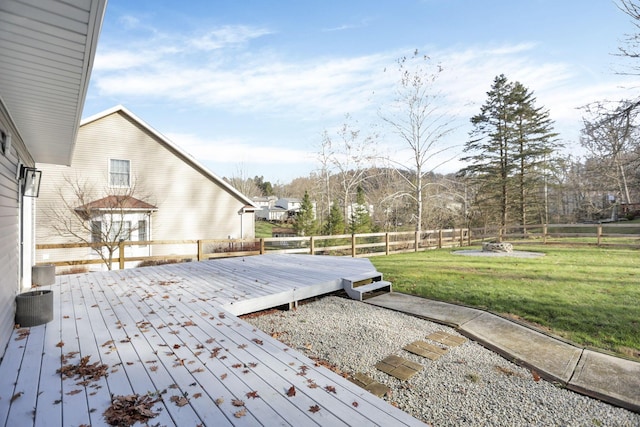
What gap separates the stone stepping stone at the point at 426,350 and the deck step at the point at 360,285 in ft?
6.86

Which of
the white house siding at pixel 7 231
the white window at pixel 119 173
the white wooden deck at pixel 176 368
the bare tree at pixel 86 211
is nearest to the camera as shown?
the white wooden deck at pixel 176 368

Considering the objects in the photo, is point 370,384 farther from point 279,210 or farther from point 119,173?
point 279,210

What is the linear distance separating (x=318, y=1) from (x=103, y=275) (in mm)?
10408

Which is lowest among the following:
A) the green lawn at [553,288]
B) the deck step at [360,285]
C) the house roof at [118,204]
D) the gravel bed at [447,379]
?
the gravel bed at [447,379]

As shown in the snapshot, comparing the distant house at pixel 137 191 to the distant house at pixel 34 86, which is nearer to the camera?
the distant house at pixel 34 86

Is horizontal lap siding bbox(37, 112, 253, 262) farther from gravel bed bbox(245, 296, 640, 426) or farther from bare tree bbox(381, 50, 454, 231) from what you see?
gravel bed bbox(245, 296, 640, 426)

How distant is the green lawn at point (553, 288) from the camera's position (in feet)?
14.5

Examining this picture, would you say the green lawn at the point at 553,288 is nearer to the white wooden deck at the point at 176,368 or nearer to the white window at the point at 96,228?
the white wooden deck at the point at 176,368

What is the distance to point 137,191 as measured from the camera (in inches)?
534

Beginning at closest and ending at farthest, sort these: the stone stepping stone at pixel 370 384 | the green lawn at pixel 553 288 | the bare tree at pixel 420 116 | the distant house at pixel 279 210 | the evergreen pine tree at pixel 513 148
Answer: the stone stepping stone at pixel 370 384 → the green lawn at pixel 553 288 → the bare tree at pixel 420 116 → the evergreen pine tree at pixel 513 148 → the distant house at pixel 279 210

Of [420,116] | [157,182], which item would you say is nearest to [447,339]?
[157,182]

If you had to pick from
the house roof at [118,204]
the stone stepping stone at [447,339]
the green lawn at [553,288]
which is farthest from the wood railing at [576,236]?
the house roof at [118,204]

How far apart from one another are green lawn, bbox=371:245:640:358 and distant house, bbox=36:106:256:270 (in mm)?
8873

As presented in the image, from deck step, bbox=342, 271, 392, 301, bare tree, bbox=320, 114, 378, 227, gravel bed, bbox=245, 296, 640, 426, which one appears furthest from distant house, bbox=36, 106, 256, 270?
bare tree, bbox=320, 114, 378, 227
